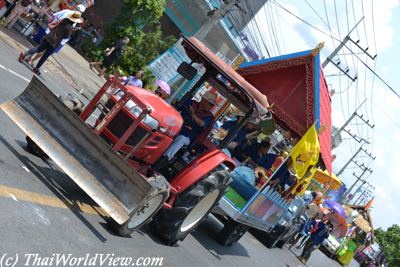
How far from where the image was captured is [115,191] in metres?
7.13

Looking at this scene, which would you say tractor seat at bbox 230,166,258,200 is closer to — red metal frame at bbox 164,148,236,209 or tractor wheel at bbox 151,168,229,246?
tractor wheel at bbox 151,168,229,246

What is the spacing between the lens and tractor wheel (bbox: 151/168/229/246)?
8619mm

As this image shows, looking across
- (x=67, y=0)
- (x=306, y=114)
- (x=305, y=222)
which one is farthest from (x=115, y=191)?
(x=67, y=0)

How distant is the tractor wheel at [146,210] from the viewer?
292 inches

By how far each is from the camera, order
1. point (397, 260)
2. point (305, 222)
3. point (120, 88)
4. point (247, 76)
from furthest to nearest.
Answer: point (397, 260) < point (305, 222) < point (247, 76) < point (120, 88)

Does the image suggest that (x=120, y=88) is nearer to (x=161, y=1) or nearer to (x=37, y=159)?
(x=37, y=159)

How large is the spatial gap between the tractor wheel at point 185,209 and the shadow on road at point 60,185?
1184 mm

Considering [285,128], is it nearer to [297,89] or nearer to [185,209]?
[297,89]

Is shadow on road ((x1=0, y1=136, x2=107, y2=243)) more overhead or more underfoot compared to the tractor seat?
more underfoot

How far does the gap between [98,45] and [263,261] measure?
52.6 feet

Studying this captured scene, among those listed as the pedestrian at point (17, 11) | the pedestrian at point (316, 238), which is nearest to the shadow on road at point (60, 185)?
the pedestrian at point (17, 11)

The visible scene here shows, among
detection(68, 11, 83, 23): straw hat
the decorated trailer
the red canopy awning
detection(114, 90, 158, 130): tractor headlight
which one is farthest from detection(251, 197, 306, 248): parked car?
detection(114, 90, 158, 130): tractor headlight

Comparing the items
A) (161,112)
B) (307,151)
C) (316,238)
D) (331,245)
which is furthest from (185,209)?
(331,245)

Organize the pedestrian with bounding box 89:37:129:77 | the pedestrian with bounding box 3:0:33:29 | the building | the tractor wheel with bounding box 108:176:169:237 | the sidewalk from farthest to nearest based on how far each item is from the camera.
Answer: the building, the pedestrian with bounding box 89:37:129:77, the pedestrian with bounding box 3:0:33:29, the sidewalk, the tractor wheel with bounding box 108:176:169:237
